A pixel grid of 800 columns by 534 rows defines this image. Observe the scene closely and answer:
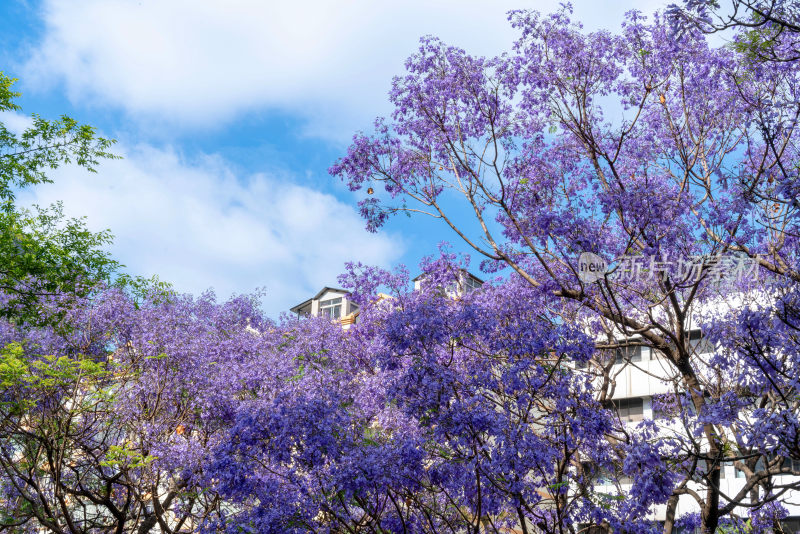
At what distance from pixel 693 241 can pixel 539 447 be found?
4528 mm

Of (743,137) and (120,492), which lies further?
(120,492)

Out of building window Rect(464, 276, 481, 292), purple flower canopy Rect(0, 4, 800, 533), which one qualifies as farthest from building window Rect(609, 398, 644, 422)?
building window Rect(464, 276, 481, 292)

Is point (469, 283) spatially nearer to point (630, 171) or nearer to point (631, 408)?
point (630, 171)

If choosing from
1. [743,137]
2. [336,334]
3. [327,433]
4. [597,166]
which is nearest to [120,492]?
[336,334]

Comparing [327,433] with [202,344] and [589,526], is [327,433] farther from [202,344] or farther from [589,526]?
[202,344]

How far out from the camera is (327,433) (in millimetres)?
9117

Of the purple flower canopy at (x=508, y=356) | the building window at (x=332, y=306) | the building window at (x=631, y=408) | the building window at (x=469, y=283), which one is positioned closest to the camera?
the purple flower canopy at (x=508, y=356)

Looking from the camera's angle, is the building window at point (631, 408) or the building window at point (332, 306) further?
the building window at point (332, 306)

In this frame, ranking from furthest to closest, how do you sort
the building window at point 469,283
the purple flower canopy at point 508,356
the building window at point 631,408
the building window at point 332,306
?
1. the building window at point 332,306
2. the building window at point 631,408
3. the building window at point 469,283
4. the purple flower canopy at point 508,356

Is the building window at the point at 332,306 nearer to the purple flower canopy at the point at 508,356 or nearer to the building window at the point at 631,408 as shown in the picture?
the building window at the point at 631,408

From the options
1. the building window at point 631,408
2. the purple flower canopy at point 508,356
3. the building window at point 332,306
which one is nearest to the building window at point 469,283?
the purple flower canopy at point 508,356

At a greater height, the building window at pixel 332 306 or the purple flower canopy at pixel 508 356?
the building window at pixel 332 306

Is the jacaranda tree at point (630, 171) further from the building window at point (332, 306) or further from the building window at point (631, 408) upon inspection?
the building window at point (332, 306)

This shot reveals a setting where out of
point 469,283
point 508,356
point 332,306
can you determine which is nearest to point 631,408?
point 332,306
